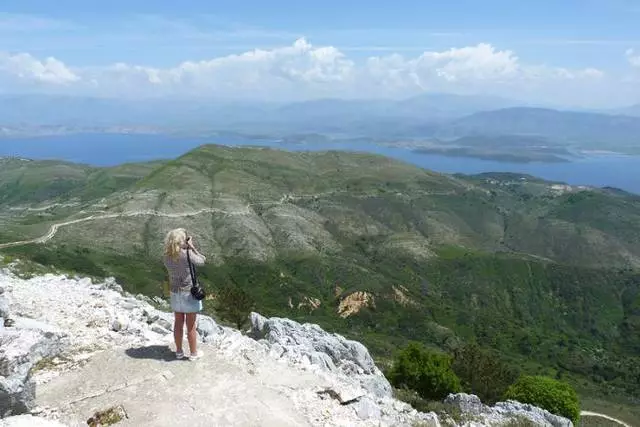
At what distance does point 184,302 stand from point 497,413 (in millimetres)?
15503

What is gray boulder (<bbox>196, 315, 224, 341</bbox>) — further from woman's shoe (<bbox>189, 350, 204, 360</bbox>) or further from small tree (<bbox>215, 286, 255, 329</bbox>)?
small tree (<bbox>215, 286, 255, 329</bbox>)

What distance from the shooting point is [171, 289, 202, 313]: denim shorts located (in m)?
15.6

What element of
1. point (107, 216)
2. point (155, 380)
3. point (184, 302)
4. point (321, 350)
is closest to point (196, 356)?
point (155, 380)

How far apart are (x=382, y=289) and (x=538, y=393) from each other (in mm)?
101293

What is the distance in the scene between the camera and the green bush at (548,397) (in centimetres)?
3800

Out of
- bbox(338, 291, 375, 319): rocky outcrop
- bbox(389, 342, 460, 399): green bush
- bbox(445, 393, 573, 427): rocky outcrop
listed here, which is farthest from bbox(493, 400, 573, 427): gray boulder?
bbox(338, 291, 375, 319): rocky outcrop

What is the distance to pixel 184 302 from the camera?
1559 centimetres

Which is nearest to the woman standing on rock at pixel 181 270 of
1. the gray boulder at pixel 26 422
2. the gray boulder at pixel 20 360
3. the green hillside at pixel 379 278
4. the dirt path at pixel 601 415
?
the gray boulder at pixel 20 360

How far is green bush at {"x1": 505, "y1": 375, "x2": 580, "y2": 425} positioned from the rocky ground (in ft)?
57.9

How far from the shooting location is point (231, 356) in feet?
58.5

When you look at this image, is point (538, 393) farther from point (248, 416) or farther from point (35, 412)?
point (35, 412)

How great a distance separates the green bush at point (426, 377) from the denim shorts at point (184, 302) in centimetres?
2182

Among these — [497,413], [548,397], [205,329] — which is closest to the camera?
[205,329]

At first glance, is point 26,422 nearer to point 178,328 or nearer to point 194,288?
point 178,328
